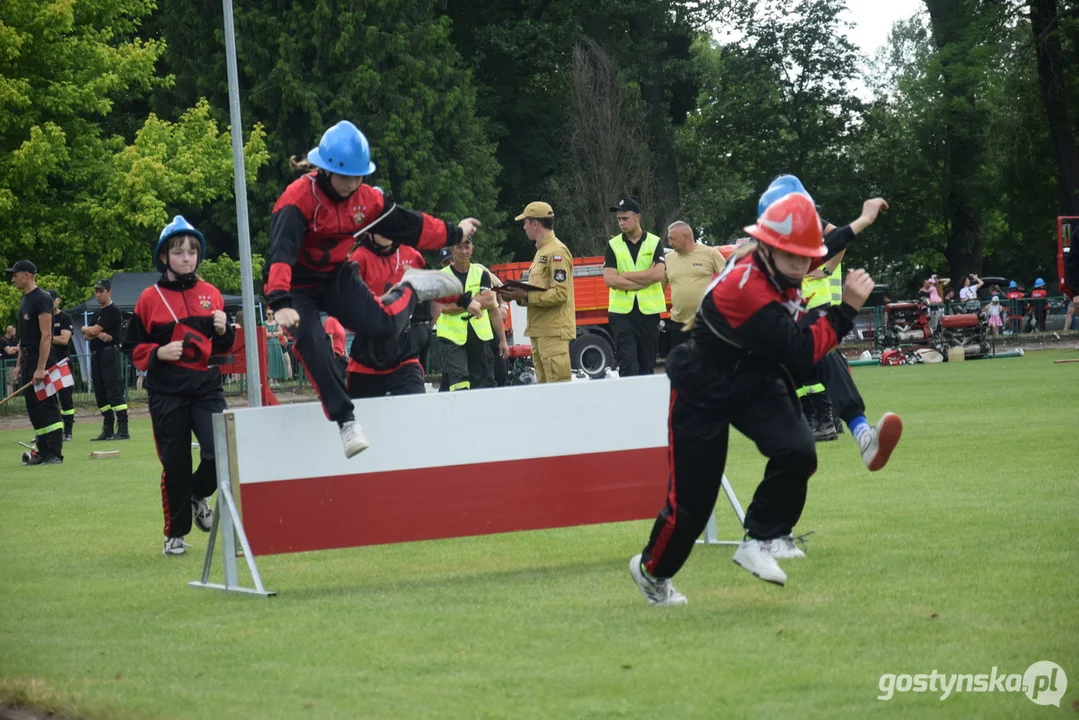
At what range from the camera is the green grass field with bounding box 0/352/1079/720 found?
5.22 metres

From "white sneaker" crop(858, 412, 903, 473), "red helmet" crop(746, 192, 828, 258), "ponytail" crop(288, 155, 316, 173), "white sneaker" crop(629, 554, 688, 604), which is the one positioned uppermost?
"ponytail" crop(288, 155, 316, 173)

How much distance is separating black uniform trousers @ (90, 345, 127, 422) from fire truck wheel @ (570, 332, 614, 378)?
9983mm

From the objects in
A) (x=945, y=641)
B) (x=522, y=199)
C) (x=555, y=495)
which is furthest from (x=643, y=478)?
(x=522, y=199)

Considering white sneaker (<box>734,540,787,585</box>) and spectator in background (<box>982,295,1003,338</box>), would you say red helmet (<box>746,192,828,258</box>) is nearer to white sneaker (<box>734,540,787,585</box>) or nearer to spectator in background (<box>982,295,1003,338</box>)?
white sneaker (<box>734,540,787,585</box>)

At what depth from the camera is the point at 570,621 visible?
21.6 ft

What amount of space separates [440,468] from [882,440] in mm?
2347

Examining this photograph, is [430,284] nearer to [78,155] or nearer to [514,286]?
Answer: [514,286]

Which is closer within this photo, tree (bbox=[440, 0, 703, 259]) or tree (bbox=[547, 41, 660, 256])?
tree (bbox=[547, 41, 660, 256])

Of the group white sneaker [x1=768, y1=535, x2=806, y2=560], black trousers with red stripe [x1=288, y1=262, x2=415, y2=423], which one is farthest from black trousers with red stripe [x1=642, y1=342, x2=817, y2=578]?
black trousers with red stripe [x1=288, y1=262, x2=415, y2=423]

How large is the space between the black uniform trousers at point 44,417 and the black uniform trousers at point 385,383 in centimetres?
905

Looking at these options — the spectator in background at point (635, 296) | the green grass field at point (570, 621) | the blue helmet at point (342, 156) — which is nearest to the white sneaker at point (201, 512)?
the green grass field at point (570, 621)

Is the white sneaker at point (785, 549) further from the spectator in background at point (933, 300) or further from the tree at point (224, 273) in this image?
the tree at point (224, 273)

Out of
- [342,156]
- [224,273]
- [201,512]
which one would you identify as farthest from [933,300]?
[342,156]

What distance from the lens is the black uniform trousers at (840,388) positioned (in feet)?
31.2
